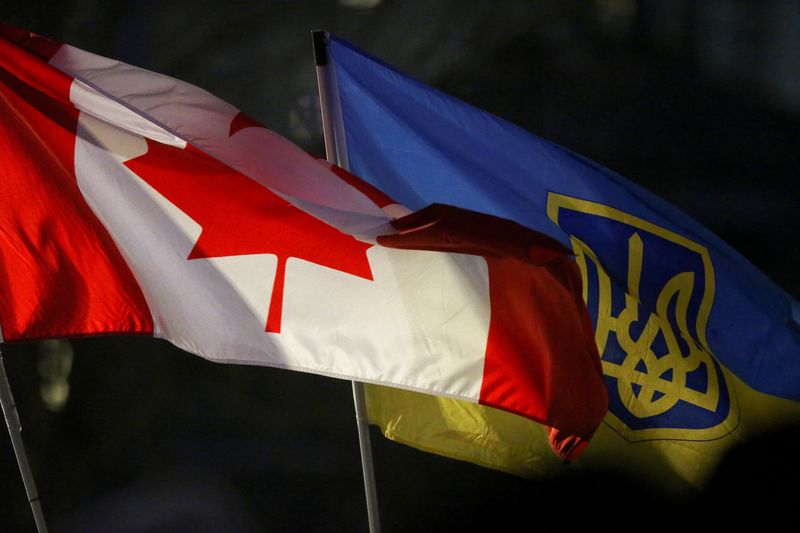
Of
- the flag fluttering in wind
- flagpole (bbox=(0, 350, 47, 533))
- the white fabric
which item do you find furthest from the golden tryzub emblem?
flagpole (bbox=(0, 350, 47, 533))

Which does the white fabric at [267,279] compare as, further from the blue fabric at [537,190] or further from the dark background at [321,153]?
the dark background at [321,153]

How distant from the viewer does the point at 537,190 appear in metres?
2.36

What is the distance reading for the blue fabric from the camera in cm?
229


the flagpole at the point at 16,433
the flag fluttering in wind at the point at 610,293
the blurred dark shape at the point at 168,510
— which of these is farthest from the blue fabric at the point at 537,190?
the blurred dark shape at the point at 168,510

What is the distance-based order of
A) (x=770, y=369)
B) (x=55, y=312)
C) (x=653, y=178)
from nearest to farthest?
(x=55, y=312)
(x=770, y=369)
(x=653, y=178)

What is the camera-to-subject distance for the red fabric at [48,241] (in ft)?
6.58

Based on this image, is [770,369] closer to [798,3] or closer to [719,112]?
[719,112]

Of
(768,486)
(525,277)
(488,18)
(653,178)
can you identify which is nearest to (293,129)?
(488,18)

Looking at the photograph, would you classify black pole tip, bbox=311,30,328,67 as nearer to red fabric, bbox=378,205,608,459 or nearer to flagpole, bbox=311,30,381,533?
flagpole, bbox=311,30,381,533

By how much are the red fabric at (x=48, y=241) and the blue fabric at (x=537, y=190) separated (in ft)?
2.02

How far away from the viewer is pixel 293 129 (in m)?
3.43

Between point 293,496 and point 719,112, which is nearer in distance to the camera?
point 719,112

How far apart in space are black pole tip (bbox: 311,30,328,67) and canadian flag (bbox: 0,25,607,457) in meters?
0.26

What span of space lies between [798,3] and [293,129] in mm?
1682
